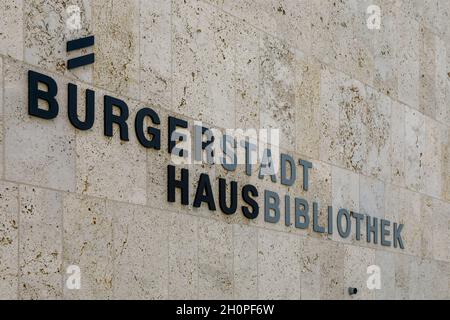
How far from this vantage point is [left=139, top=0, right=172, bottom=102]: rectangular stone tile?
9133mm

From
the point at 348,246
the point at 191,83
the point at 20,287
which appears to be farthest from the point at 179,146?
the point at 348,246

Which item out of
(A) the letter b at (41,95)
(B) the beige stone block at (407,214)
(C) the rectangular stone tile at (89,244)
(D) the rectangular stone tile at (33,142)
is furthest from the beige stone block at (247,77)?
(B) the beige stone block at (407,214)

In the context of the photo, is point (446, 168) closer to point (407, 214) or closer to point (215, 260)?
point (407, 214)

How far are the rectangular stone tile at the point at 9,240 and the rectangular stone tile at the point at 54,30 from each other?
3.80ft

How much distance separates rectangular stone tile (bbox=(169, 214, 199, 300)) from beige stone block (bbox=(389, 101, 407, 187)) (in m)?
5.04

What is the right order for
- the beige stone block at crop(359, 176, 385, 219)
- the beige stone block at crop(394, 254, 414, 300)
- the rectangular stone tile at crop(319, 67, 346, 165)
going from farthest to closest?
the beige stone block at crop(394, 254, 414, 300), the beige stone block at crop(359, 176, 385, 219), the rectangular stone tile at crop(319, 67, 346, 165)

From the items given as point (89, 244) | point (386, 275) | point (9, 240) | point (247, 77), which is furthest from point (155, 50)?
point (386, 275)

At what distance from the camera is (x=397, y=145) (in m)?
13.8

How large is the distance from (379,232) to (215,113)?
418cm

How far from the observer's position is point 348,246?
12.3 meters

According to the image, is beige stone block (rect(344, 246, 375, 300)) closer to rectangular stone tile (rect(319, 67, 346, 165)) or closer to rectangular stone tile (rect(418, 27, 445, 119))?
rectangular stone tile (rect(319, 67, 346, 165))

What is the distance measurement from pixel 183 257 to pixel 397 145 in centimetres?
554

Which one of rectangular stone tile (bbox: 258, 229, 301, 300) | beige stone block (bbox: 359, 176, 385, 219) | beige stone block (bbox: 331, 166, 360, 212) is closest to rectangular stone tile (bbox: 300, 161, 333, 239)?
beige stone block (bbox: 331, 166, 360, 212)
